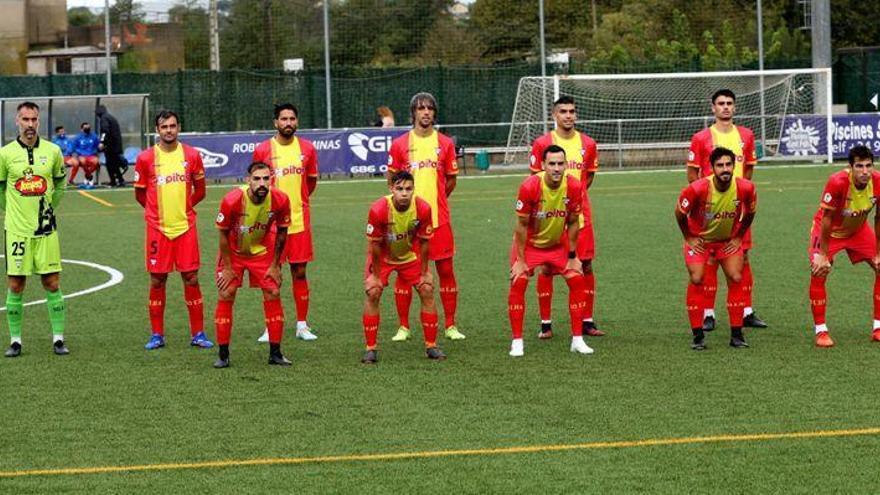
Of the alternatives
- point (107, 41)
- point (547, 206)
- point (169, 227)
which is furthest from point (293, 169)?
point (107, 41)

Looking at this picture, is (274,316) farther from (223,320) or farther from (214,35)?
(214,35)

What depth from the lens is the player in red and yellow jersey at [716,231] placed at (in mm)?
12078

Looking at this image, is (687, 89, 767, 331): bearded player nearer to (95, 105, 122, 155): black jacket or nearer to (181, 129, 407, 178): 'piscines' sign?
(181, 129, 407, 178): 'piscines' sign

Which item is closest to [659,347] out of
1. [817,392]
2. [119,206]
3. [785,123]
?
[817,392]

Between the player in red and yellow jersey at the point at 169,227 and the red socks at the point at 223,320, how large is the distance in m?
1.13

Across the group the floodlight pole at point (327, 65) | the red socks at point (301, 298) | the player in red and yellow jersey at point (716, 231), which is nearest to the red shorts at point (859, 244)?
the player in red and yellow jersey at point (716, 231)

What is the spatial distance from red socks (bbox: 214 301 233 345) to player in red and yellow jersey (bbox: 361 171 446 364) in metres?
1.05

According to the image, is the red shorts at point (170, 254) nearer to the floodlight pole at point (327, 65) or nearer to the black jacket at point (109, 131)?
the black jacket at point (109, 131)

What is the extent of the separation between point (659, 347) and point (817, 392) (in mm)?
2184

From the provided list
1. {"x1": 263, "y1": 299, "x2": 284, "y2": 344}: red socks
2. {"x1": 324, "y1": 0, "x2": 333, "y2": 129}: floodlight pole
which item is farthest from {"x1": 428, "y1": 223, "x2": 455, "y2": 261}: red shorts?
{"x1": 324, "y1": 0, "x2": 333, "y2": 129}: floodlight pole

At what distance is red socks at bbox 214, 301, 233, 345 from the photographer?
1165 cm

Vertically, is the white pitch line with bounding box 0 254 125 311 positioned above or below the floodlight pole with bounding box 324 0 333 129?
below

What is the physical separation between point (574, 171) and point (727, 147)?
1405 mm

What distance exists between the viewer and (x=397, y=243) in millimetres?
11992
